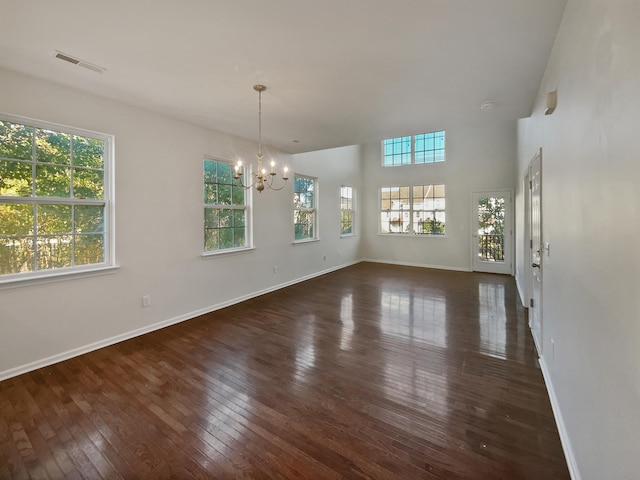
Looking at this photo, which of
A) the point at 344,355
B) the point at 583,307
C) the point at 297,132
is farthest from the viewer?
the point at 297,132

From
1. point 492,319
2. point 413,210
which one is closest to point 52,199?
point 492,319

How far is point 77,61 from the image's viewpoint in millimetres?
2461

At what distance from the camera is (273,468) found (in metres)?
1.63

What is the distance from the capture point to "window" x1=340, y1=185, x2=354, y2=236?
790 cm

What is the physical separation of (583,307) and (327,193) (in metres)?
6.00

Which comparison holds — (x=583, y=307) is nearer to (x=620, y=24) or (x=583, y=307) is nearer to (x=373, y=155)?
→ (x=620, y=24)

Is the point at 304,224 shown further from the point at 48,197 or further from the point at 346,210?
the point at 48,197

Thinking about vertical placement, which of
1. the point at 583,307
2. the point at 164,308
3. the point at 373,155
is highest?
the point at 373,155

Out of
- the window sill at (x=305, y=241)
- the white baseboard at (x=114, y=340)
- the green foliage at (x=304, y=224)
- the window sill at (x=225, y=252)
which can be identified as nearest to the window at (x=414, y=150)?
the green foliage at (x=304, y=224)

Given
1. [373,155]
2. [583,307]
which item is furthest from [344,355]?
[373,155]

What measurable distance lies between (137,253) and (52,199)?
954 mm

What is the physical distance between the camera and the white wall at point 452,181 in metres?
6.82

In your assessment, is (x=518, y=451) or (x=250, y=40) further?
(x=250, y=40)

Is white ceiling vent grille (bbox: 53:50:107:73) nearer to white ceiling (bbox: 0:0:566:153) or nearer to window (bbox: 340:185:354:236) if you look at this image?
white ceiling (bbox: 0:0:566:153)
